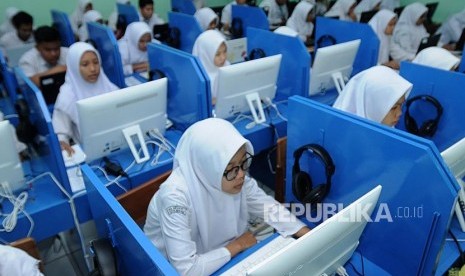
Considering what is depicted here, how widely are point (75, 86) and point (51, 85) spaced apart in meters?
0.36

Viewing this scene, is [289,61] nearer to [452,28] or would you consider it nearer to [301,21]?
[301,21]

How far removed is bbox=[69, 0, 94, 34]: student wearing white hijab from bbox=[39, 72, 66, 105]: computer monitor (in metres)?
3.09

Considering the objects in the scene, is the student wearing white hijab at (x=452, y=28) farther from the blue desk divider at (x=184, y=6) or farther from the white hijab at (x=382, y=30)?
the blue desk divider at (x=184, y=6)

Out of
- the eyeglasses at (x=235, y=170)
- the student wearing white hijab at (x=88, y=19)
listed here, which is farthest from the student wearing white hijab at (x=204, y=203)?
the student wearing white hijab at (x=88, y=19)

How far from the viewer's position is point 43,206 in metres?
1.52

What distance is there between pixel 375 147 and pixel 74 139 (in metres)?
1.82

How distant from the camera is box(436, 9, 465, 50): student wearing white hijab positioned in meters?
4.88

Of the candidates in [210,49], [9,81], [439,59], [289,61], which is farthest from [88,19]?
[439,59]

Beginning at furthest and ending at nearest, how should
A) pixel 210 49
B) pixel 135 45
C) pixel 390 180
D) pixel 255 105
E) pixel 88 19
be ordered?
Result: pixel 88 19 → pixel 135 45 → pixel 210 49 → pixel 255 105 → pixel 390 180

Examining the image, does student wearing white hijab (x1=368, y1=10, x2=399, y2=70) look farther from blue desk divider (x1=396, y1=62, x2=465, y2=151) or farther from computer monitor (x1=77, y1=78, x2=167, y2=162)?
computer monitor (x1=77, y1=78, x2=167, y2=162)

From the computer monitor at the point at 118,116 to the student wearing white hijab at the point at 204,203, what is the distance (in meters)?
0.52

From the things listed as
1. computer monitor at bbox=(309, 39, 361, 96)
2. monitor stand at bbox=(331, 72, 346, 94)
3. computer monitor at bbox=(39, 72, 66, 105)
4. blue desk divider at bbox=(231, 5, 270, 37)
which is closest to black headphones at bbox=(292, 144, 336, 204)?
computer monitor at bbox=(309, 39, 361, 96)

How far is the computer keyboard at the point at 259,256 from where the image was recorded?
1.17 meters

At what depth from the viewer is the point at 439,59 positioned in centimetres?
233
